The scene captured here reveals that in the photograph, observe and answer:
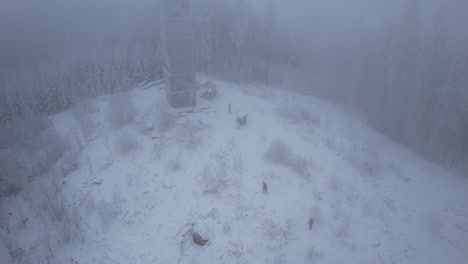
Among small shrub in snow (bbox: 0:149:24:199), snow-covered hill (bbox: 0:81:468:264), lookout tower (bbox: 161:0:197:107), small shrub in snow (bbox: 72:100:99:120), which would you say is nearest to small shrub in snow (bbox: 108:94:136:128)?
snow-covered hill (bbox: 0:81:468:264)

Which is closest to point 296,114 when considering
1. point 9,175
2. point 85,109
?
point 85,109

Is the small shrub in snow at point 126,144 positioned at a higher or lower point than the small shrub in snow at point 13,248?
higher

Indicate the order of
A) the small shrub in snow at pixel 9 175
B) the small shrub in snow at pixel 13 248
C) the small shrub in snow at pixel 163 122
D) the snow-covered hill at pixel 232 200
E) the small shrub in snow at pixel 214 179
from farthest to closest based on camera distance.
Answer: the small shrub in snow at pixel 163 122
the small shrub in snow at pixel 9 175
the small shrub in snow at pixel 214 179
the small shrub in snow at pixel 13 248
the snow-covered hill at pixel 232 200

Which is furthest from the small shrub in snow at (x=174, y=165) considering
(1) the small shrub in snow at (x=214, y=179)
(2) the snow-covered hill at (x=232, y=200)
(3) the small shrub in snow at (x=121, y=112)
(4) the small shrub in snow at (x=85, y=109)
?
(4) the small shrub in snow at (x=85, y=109)

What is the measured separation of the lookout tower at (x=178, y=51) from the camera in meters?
25.1

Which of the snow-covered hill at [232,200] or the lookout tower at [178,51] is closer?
the snow-covered hill at [232,200]

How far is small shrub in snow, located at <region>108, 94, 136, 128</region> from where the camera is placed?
26234mm

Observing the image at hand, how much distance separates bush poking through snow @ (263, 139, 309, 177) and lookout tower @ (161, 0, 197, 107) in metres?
11.4

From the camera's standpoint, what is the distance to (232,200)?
56.4 ft

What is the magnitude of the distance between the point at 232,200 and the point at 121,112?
16.2 meters

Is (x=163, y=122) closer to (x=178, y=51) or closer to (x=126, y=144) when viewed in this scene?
(x=126, y=144)

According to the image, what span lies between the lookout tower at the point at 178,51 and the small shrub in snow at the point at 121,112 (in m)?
4.14

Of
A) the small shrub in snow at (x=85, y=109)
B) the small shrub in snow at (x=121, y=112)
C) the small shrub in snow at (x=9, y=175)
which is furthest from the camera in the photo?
the small shrub in snow at (x=85, y=109)

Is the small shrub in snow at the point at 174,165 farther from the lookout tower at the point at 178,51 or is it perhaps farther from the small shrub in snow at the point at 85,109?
the small shrub in snow at the point at 85,109
